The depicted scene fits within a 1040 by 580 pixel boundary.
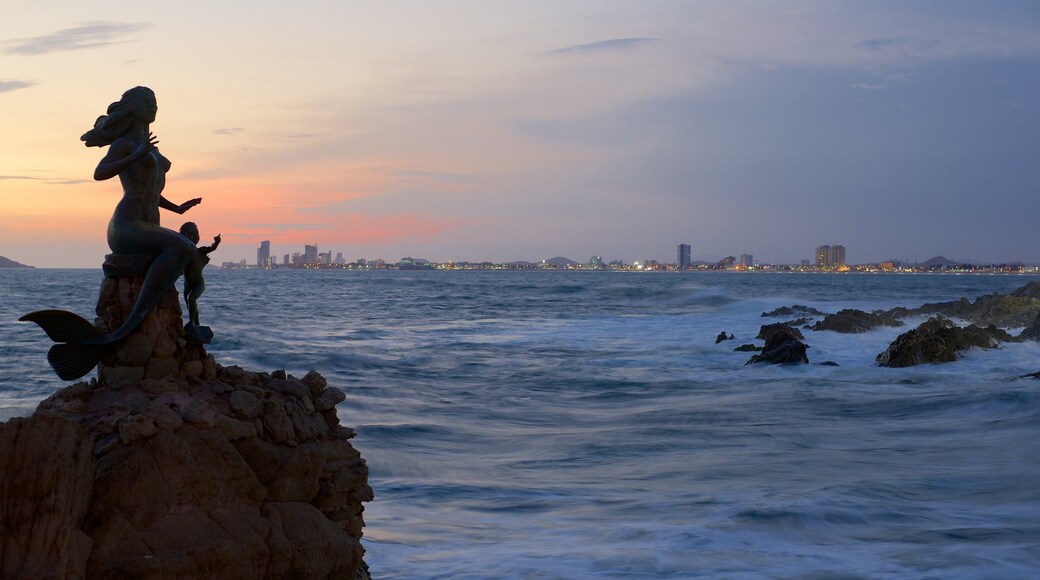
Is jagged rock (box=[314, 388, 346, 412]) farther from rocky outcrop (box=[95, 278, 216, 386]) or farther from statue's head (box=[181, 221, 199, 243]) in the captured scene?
statue's head (box=[181, 221, 199, 243])

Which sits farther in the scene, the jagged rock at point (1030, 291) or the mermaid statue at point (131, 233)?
the jagged rock at point (1030, 291)

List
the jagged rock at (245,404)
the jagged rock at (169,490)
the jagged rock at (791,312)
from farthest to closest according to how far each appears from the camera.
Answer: the jagged rock at (791,312)
the jagged rock at (245,404)
the jagged rock at (169,490)

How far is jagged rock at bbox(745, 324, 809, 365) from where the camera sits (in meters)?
27.9

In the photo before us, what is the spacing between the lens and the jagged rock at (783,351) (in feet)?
91.5

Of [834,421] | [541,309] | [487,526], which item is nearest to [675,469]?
[487,526]

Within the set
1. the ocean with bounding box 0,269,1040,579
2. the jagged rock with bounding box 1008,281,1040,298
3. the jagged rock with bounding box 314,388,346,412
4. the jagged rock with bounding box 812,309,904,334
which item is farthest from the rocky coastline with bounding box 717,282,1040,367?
the jagged rock with bounding box 314,388,346,412

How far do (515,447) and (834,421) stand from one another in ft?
21.6

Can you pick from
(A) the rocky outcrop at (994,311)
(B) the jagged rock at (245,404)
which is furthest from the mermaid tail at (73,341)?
(A) the rocky outcrop at (994,311)

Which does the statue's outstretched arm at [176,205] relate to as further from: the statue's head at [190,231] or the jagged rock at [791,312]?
the jagged rock at [791,312]

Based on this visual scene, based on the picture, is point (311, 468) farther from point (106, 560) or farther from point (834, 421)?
point (834, 421)

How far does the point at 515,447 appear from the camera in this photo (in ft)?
53.3

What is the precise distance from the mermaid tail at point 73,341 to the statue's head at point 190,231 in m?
0.83

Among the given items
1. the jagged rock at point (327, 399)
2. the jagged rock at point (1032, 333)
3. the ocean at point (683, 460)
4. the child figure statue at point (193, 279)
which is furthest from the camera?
the jagged rock at point (1032, 333)

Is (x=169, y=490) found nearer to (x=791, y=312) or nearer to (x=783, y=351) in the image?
(x=783, y=351)
